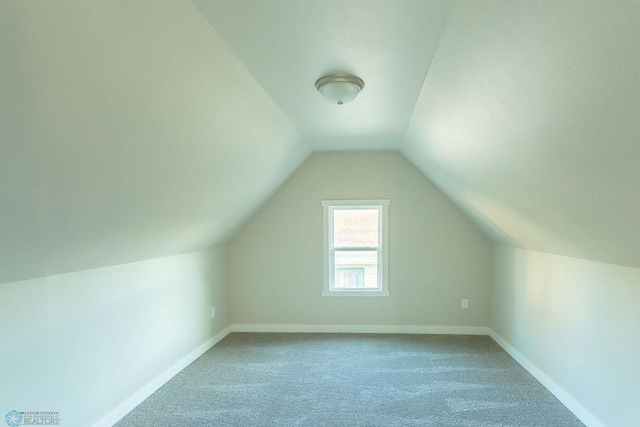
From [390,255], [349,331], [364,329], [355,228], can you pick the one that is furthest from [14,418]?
[390,255]

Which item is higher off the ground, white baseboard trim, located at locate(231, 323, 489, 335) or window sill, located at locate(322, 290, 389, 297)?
window sill, located at locate(322, 290, 389, 297)

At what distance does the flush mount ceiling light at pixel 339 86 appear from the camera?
2.27 metres

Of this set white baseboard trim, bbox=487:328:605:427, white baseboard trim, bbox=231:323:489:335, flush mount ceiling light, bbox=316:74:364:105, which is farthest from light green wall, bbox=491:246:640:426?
flush mount ceiling light, bbox=316:74:364:105

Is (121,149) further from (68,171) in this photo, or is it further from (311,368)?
(311,368)

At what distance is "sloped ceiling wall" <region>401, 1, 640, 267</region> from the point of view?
117cm

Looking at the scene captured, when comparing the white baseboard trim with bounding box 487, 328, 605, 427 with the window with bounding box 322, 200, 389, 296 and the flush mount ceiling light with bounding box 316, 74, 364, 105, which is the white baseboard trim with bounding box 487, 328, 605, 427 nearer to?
the window with bounding box 322, 200, 389, 296

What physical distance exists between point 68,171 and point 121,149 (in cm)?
25

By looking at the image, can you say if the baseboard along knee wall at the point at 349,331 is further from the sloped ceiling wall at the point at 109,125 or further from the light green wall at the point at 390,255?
the sloped ceiling wall at the point at 109,125

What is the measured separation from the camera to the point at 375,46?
1921mm

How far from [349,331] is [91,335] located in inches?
124

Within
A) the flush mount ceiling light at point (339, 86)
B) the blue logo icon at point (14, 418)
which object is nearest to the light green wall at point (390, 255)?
the flush mount ceiling light at point (339, 86)

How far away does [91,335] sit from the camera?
8.36ft

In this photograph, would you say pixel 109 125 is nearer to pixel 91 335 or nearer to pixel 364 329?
pixel 91 335

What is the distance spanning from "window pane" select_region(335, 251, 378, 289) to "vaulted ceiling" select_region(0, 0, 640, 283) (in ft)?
7.30
